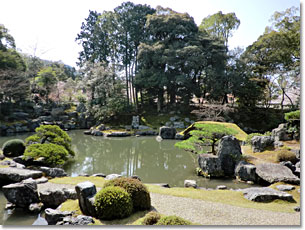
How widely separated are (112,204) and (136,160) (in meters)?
6.75

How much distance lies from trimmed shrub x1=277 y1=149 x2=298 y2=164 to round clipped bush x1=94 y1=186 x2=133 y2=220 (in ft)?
18.9

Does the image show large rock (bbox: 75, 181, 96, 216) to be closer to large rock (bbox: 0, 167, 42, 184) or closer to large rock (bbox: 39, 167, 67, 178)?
large rock (bbox: 0, 167, 42, 184)

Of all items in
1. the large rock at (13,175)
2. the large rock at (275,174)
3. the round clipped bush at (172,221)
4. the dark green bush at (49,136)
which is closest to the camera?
the round clipped bush at (172,221)

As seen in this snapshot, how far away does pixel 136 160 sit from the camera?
413 inches

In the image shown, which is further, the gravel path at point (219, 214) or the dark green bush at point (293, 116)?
the dark green bush at point (293, 116)

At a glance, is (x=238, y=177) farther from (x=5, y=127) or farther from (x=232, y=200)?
(x=5, y=127)

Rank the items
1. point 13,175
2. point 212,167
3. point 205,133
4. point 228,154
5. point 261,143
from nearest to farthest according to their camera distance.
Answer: point 13,175, point 212,167, point 228,154, point 205,133, point 261,143

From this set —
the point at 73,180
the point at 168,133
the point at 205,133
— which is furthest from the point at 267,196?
the point at 168,133

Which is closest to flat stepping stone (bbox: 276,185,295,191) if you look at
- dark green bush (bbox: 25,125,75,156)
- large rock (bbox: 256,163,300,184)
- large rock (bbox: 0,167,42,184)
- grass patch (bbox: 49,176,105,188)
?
large rock (bbox: 256,163,300,184)

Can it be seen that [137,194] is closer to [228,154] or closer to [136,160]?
[228,154]

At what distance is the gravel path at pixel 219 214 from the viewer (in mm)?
3719

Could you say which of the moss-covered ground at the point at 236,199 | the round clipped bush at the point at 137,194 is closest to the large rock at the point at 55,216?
the moss-covered ground at the point at 236,199

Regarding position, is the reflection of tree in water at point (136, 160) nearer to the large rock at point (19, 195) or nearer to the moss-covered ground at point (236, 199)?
the moss-covered ground at point (236, 199)

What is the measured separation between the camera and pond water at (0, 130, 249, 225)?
23.7 ft
